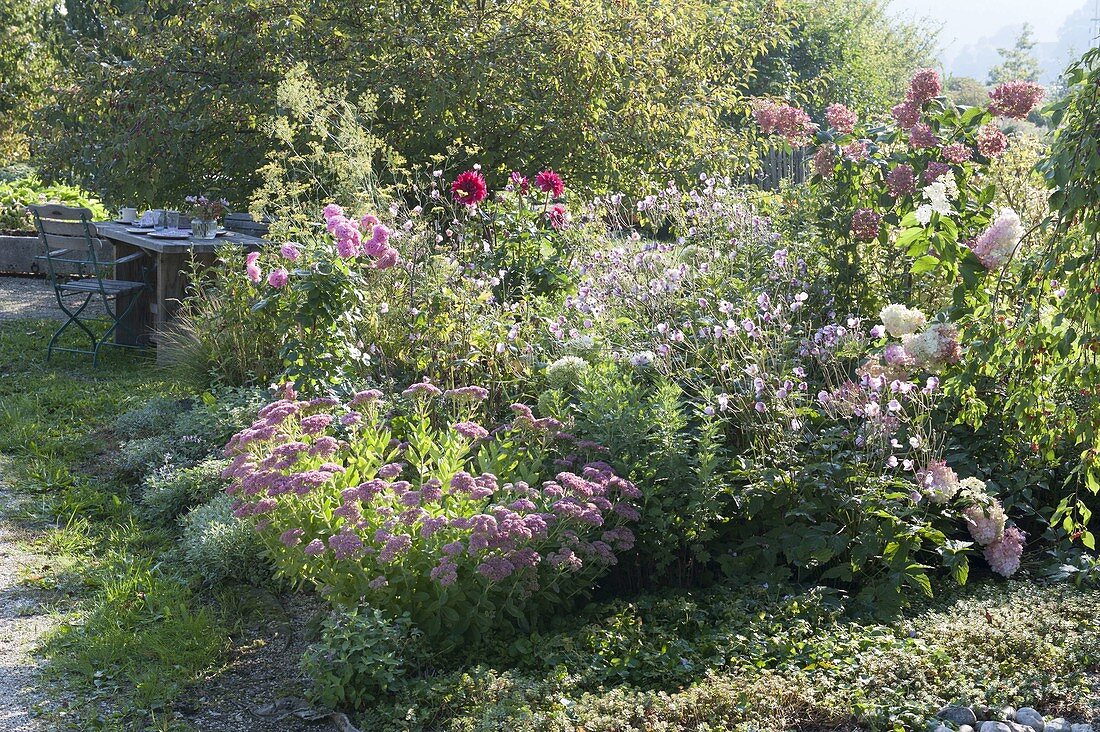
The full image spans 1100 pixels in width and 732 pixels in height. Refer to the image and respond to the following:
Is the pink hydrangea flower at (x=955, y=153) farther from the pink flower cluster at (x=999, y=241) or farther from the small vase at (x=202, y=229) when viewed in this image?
the small vase at (x=202, y=229)

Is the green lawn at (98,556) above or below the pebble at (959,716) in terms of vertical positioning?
below

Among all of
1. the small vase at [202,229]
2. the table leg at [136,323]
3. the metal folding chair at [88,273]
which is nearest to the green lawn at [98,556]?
the metal folding chair at [88,273]

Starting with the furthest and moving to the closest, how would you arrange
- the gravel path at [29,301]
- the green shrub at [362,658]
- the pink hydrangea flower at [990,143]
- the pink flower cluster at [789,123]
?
the gravel path at [29,301] < the pink flower cluster at [789,123] < the pink hydrangea flower at [990,143] < the green shrub at [362,658]

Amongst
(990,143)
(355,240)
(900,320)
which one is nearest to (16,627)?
(355,240)

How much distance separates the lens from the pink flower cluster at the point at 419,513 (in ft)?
9.43

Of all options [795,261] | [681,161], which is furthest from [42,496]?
[681,161]

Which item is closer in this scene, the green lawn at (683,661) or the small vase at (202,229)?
the green lawn at (683,661)

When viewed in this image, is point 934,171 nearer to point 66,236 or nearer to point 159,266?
point 159,266

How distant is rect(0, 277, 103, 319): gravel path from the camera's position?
900 cm

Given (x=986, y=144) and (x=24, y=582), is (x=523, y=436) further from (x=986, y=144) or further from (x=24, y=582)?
(x=986, y=144)

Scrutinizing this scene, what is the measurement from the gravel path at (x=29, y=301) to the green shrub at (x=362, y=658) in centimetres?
671

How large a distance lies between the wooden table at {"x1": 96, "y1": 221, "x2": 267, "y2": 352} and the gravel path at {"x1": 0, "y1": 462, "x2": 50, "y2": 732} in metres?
2.81

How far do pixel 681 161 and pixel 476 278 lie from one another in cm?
373

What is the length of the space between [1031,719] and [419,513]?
5.54 feet
